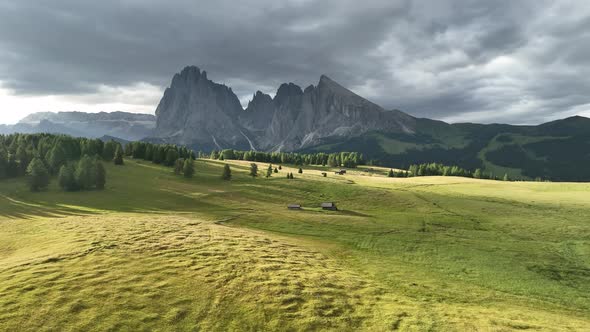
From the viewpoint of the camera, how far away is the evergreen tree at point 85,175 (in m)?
97.7

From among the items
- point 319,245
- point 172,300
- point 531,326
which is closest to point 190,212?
point 319,245

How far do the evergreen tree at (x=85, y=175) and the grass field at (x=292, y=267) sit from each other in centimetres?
1043

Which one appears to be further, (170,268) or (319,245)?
(319,245)

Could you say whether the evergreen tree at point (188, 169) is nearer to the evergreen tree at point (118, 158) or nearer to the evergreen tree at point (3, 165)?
the evergreen tree at point (118, 158)

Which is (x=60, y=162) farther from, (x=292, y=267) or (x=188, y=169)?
(x=292, y=267)

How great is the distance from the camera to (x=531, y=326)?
2622 centimetres

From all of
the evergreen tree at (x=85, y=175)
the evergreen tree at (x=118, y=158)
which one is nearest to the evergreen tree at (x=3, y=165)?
the evergreen tree at (x=85, y=175)

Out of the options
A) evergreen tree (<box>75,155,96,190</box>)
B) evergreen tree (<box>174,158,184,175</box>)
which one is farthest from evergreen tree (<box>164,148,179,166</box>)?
evergreen tree (<box>75,155,96,190</box>)

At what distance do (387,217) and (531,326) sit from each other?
50181 mm

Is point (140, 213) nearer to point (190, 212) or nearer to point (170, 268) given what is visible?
point (190, 212)

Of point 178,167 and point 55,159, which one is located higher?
point 55,159

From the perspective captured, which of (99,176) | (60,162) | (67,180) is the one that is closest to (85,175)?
(99,176)

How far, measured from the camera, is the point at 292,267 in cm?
3747

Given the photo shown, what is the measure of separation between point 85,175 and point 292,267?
91306mm
